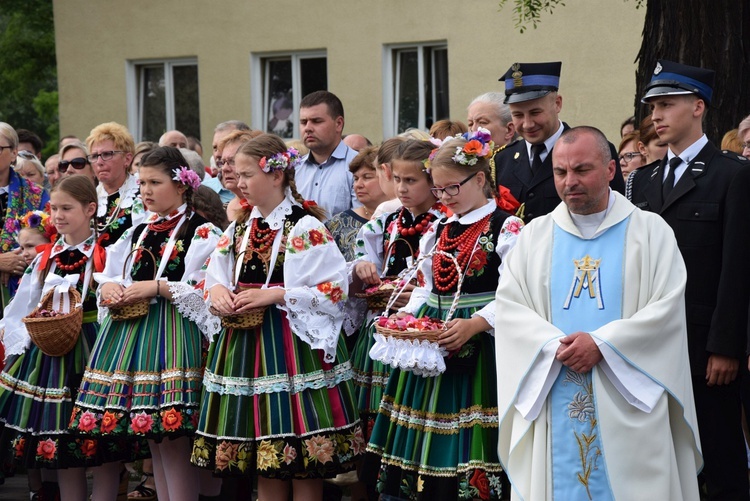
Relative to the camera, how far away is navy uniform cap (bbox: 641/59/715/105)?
5.42 meters

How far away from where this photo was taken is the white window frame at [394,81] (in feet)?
47.5

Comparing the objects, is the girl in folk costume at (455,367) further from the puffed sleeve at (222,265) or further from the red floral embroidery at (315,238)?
the puffed sleeve at (222,265)

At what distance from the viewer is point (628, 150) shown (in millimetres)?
7840

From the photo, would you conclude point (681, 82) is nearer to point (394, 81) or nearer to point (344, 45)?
point (394, 81)

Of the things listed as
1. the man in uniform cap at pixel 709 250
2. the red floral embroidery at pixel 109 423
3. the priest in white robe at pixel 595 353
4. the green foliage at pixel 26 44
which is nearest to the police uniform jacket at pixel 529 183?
→ the man in uniform cap at pixel 709 250

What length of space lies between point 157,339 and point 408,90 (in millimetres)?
8887

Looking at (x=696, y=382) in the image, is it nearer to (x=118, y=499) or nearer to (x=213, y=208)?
(x=213, y=208)

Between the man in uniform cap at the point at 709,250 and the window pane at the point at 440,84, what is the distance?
8.96 m

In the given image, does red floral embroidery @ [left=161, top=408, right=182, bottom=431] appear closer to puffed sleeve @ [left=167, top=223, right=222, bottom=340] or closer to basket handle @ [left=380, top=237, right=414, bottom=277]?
puffed sleeve @ [left=167, top=223, right=222, bottom=340]

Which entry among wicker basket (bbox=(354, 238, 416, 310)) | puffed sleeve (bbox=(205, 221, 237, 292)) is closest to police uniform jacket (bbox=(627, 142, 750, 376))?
wicker basket (bbox=(354, 238, 416, 310))

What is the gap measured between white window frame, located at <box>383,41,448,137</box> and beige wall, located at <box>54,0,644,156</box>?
107mm

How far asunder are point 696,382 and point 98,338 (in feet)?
11.1

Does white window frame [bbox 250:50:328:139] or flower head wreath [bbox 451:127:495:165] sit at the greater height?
white window frame [bbox 250:50:328:139]

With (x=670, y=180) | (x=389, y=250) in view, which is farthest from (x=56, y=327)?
(x=670, y=180)
